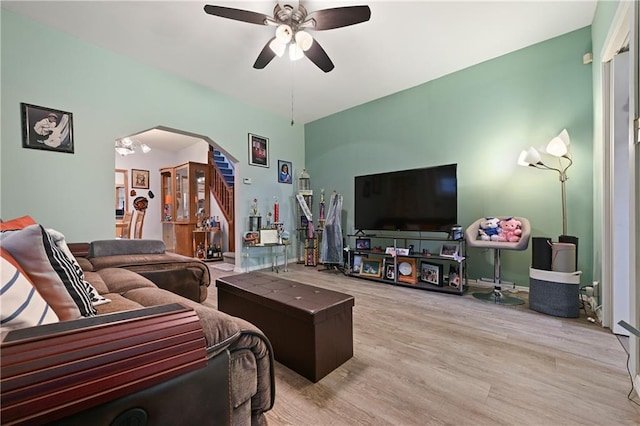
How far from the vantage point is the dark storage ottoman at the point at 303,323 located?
148cm

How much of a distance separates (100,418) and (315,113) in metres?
5.08

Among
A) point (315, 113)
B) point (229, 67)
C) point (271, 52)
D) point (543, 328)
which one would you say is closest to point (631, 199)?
point (543, 328)

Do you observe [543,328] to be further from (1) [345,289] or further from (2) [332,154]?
(2) [332,154]

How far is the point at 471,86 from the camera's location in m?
3.44

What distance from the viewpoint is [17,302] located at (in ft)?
2.09

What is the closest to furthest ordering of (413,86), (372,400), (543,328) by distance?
(372,400) → (543,328) → (413,86)

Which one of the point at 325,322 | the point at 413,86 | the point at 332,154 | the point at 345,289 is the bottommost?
the point at 345,289

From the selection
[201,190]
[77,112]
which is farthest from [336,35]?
[201,190]

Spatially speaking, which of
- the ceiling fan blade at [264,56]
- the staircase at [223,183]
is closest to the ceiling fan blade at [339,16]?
the ceiling fan blade at [264,56]

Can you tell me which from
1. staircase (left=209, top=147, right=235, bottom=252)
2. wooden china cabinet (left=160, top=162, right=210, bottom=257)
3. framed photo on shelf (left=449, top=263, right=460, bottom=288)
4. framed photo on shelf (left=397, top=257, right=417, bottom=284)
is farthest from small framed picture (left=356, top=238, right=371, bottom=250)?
wooden china cabinet (left=160, top=162, right=210, bottom=257)

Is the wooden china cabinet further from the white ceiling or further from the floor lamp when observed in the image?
the floor lamp

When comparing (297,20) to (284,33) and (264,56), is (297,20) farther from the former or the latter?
(264,56)

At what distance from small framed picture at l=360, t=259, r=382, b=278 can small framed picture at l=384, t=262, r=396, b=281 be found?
0.11 m

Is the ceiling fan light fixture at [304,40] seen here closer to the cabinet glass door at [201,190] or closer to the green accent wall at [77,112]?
the green accent wall at [77,112]
